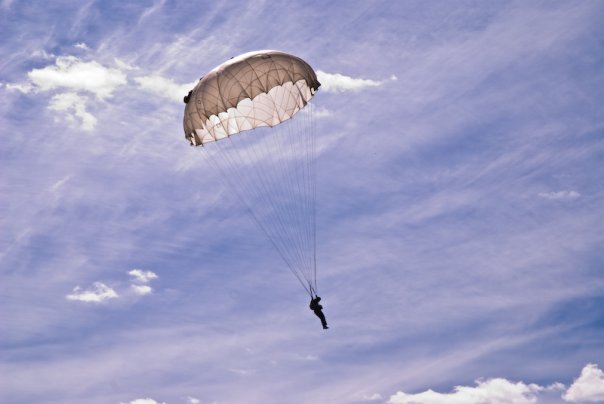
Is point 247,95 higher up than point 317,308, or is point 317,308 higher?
point 247,95

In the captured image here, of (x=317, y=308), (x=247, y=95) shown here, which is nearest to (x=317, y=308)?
(x=317, y=308)

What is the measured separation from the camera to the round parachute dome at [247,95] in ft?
158

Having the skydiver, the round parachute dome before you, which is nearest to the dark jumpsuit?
the skydiver

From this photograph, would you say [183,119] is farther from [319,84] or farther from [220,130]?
[319,84]

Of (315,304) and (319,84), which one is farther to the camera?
(319,84)

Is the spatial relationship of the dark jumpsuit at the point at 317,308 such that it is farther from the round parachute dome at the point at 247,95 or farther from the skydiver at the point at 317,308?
the round parachute dome at the point at 247,95

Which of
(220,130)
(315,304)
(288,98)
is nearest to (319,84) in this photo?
(288,98)

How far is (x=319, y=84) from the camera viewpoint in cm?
5172

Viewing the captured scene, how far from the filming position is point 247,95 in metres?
48.1

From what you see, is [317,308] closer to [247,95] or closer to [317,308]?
[317,308]

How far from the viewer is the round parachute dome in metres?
48.1

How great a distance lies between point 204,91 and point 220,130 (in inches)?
99.5

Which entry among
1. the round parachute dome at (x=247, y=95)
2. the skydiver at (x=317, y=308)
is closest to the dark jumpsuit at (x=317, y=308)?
the skydiver at (x=317, y=308)

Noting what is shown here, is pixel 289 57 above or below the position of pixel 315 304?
above
